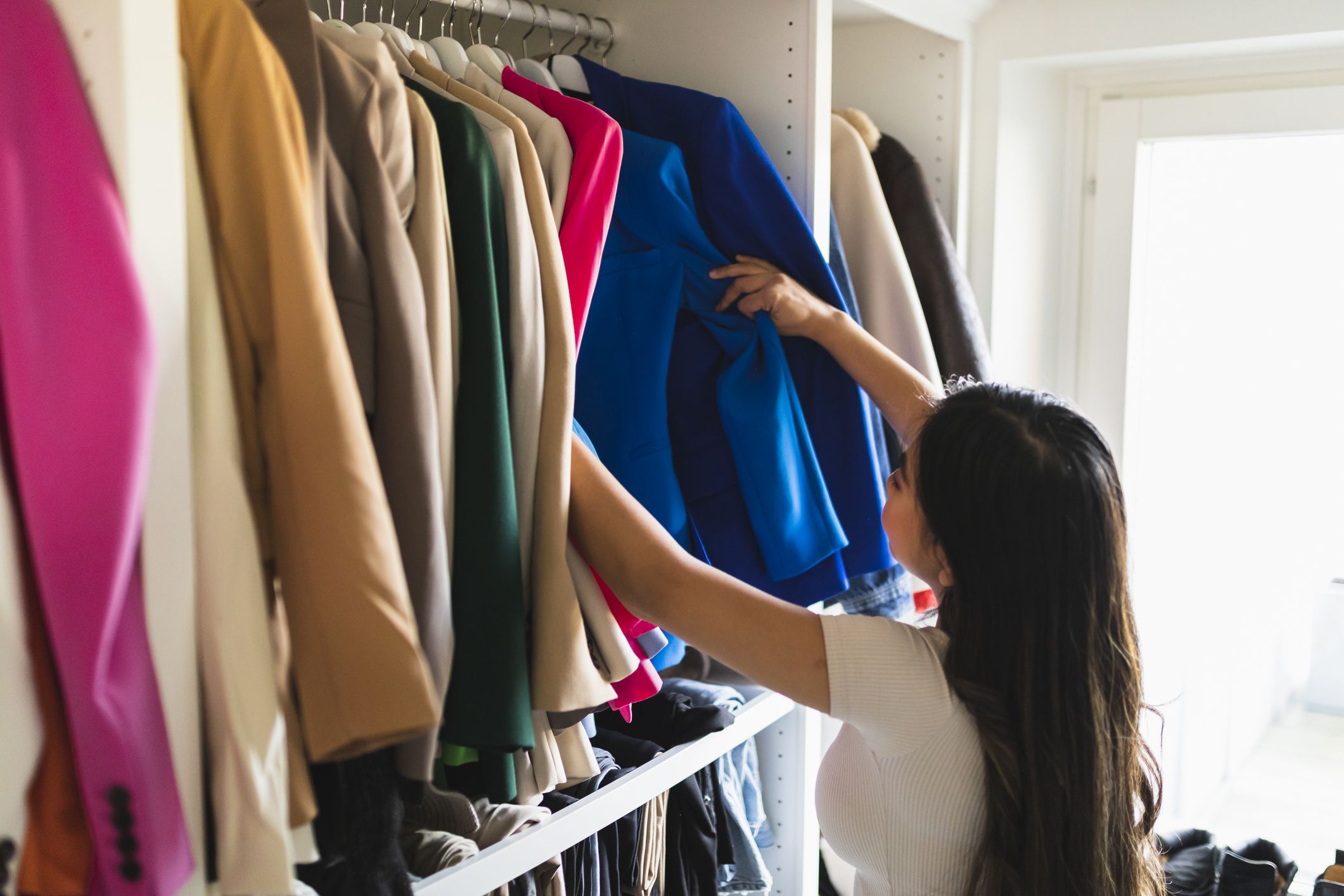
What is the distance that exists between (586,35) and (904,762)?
1.09 meters

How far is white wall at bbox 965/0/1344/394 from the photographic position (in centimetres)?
186

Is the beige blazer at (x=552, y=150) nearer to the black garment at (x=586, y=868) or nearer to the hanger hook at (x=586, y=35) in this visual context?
the hanger hook at (x=586, y=35)

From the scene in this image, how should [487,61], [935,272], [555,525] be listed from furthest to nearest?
[935,272], [487,61], [555,525]

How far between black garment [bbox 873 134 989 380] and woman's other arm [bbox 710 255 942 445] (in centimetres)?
32

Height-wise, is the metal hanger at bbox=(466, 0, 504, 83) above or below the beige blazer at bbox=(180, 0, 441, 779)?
above

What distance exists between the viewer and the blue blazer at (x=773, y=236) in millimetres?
1410

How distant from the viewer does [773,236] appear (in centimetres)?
144

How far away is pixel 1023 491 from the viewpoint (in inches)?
44.6

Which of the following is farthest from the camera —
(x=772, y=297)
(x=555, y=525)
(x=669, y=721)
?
(x=669, y=721)

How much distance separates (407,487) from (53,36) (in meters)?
0.38

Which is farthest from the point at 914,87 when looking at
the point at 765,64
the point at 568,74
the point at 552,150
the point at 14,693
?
the point at 14,693

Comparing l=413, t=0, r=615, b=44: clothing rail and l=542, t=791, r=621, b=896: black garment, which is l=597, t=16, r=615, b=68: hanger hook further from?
l=542, t=791, r=621, b=896: black garment

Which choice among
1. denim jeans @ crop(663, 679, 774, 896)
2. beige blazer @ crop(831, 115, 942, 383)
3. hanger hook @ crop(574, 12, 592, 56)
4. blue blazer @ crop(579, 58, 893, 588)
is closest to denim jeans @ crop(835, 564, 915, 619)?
blue blazer @ crop(579, 58, 893, 588)

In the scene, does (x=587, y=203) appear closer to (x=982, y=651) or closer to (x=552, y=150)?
(x=552, y=150)
